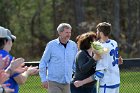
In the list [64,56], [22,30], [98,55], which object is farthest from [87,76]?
[22,30]

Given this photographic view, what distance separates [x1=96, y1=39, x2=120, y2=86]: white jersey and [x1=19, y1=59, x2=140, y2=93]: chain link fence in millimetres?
2569

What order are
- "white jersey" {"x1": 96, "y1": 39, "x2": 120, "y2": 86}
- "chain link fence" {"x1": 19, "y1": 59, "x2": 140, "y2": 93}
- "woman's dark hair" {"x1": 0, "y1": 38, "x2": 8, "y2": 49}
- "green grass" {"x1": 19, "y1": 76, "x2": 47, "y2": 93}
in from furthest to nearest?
"green grass" {"x1": 19, "y1": 76, "x2": 47, "y2": 93}
"chain link fence" {"x1": 19, "y1": 59, "x2": 140, "y2": 93}
"white jersey" {"x1": 96, "y1": 39, "x2": 120, "y2": 86}
"woman's dark hair" {"x1": 0, "y1": 38, "x2": 8, "y2": 49}

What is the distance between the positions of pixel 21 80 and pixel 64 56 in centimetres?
317

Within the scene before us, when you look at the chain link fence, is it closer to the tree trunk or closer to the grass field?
the grass field

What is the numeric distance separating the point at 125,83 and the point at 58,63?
2.70 meters

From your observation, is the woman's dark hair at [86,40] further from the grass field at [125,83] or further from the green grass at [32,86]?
the green grass at [32,86]

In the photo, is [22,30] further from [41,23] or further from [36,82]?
[36,82]

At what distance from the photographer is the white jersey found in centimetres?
822

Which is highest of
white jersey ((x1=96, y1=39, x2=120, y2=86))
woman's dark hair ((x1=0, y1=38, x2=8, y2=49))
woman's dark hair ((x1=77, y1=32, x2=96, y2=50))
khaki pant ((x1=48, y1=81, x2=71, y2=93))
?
woman's dark hair ((x1=0, y1=38, x2=8, y2=49))

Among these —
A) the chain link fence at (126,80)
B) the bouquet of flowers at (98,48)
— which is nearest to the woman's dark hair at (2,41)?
the bouquet of flowers at (98,48)

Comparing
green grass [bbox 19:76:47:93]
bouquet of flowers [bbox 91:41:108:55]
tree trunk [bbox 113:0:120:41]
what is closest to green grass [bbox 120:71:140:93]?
green grass [bbox 19:76:47:93]

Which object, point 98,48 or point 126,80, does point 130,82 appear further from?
point 98,48

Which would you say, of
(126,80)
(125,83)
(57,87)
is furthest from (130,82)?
(57,87)

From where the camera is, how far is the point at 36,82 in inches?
466
